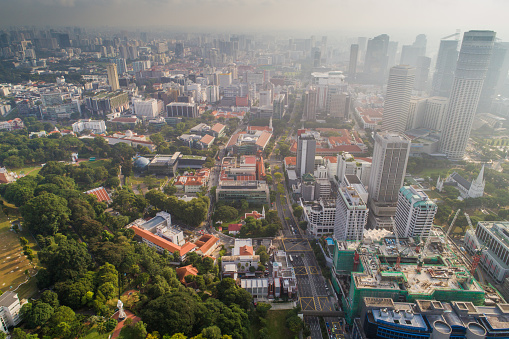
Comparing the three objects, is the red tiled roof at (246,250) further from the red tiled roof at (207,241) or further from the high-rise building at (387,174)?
the high-rise building at (387,174)

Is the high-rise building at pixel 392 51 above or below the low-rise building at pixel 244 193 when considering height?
above

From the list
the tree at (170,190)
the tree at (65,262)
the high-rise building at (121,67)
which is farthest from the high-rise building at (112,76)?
the tree at (65,262)

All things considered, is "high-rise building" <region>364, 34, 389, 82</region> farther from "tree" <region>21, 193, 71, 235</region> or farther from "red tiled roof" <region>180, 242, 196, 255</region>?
"tree" <region>21, 193, 71, 235</region>

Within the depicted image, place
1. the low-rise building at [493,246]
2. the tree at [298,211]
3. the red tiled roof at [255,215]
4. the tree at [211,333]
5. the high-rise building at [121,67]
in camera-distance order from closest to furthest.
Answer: the tree at [211,333] < the low-rise building at [493,246] < the red tiled roof at [255,215] < the tree at [298,211] < the high-rise building at [121,67]

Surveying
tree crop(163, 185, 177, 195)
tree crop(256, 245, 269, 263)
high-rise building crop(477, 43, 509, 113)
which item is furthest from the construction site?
high-rise building crop(477, 43, 509, 113)

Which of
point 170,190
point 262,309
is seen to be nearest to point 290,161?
point 170,190
